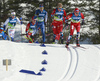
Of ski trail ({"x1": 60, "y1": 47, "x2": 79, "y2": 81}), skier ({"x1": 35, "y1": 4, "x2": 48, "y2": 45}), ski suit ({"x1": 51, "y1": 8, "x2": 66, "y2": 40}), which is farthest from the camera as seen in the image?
skier ({"x1": 35, "y1": 4, "x2": 48, "y2": 45})

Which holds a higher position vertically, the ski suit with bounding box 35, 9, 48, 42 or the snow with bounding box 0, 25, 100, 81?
the ski suit with bounding box 35, 9, 48, 42

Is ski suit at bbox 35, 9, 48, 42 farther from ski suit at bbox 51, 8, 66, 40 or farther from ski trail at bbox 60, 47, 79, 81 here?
ski trail at bbox 60, 47, 79, 81

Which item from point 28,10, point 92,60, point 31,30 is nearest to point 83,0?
point 28,10

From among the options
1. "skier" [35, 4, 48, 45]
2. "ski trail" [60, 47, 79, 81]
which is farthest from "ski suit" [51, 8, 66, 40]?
"ski trail" [60, 47, 79, 81]

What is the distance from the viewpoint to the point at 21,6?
25844 mm

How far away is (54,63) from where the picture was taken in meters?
8.67

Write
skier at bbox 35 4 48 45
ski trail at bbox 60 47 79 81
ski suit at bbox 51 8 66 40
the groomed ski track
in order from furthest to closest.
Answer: skier at bbox 35 4 48 45 → ski suit at bbox 51 8 66 40 → ski trail at bbox 60 47 79 81 → the groomed ski track

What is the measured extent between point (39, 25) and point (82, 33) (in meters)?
16.1

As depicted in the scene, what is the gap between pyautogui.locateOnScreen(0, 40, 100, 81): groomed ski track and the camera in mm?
7322

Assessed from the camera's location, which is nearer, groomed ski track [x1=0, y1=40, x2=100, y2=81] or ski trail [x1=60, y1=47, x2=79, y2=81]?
groomed ski track [x1=0, y1=40, x2=100, y2=81]

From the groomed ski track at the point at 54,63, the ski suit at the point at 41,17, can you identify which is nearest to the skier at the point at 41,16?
the ski suit at the point at 41,17

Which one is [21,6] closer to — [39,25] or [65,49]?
[39,25]

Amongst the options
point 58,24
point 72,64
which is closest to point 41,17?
point 58,24

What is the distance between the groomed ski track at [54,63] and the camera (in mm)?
7322
